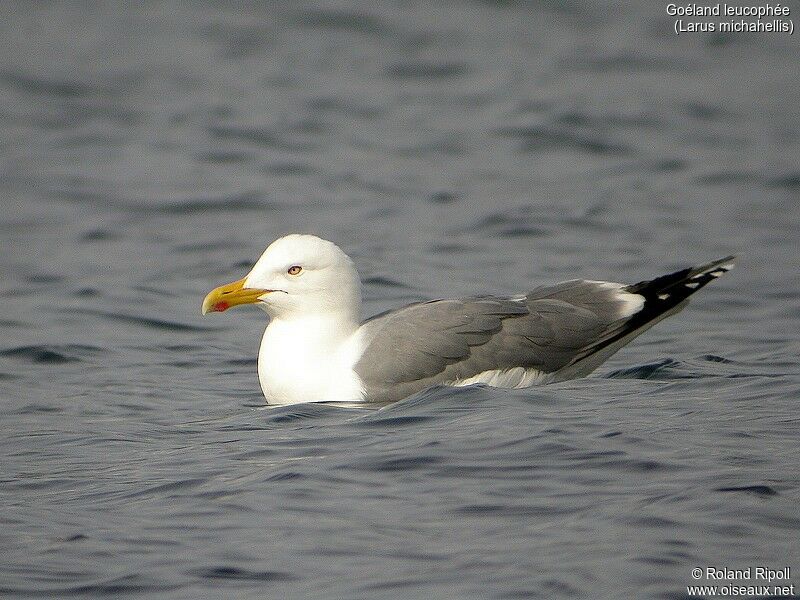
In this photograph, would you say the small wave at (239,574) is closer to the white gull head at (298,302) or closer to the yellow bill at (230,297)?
the white gull head at (298,302)

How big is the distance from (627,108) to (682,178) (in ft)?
7.84

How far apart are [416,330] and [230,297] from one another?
1070mm

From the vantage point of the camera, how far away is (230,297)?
7.78m

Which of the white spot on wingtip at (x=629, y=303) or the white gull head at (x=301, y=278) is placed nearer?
the white gull head at (x=301, y=278)

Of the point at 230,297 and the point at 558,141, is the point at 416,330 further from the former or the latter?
the point at 558,141

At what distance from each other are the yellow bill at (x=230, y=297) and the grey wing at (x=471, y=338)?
65cm

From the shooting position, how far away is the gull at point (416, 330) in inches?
294

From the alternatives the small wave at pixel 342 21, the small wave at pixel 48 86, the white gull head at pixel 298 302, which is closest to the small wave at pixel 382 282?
the white gull head at pixel 298 302

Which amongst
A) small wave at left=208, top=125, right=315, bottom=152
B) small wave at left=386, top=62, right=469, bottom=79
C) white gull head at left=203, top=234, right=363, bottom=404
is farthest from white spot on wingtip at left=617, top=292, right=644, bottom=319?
small wave at left=386, top=62, right=469, bottom=79

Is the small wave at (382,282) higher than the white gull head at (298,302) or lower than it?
lower

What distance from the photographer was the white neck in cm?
750

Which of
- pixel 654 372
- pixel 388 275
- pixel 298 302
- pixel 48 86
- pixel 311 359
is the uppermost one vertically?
pixel 48 86

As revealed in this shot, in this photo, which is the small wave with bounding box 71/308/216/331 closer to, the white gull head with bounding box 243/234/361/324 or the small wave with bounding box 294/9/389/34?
the white gull head with bounding box 243/234/361/324

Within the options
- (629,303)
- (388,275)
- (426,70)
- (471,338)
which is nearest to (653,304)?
(629,303)
